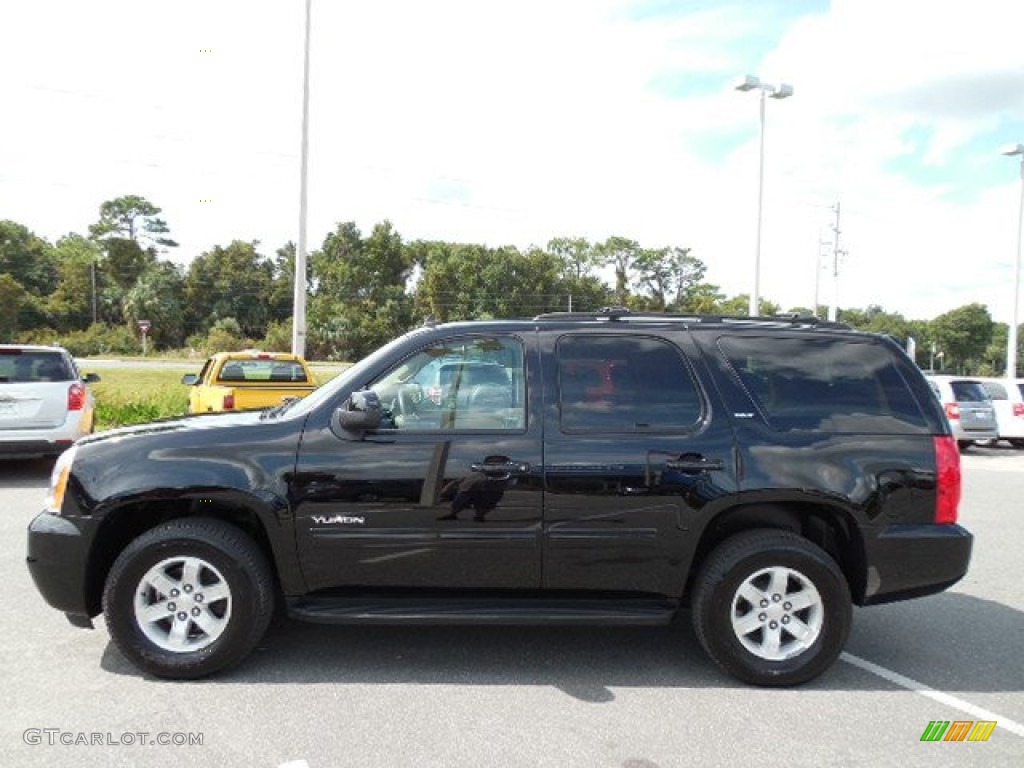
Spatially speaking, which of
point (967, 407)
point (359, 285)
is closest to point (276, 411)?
point (967, 407)

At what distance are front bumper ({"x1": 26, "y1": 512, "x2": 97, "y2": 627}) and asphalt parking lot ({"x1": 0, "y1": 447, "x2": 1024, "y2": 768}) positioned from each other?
1.26ft

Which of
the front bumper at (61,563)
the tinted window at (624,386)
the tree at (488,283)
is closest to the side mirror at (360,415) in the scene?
the tinted window at (624,386)

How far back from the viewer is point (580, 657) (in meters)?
4.49

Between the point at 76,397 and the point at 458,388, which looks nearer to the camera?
the point at 458,388

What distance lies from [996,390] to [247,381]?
53.5ft

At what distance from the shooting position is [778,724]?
368 cm

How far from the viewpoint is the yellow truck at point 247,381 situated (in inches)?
423

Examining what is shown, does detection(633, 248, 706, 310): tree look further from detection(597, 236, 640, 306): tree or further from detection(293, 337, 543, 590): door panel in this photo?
detection(293, 337, 543, 590): door panel

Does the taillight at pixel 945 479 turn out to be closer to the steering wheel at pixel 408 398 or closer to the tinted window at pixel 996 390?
the steering wheel at pixel 408 398

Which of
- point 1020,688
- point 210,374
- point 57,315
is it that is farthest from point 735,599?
point 57,315

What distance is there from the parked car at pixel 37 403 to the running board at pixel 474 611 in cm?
717

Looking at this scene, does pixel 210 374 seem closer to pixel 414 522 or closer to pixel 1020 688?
pixel 414 522

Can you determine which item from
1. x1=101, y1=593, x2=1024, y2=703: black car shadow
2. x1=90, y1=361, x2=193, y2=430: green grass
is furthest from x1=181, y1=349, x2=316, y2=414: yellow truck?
x1=101, y1=593, x2=1024, y2=703: black car shadow

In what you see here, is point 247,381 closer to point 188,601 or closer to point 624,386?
point 188,601
